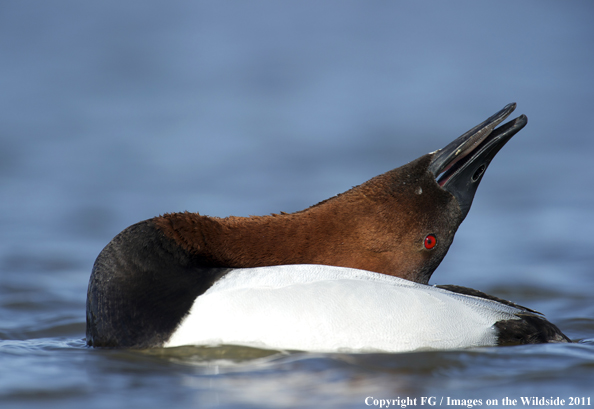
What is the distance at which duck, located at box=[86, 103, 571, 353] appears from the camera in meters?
4.63

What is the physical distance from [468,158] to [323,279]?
5.24 feet

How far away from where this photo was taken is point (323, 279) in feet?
15.8

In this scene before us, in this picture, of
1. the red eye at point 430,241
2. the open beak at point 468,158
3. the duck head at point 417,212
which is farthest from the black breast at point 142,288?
the open beak at point 468,158

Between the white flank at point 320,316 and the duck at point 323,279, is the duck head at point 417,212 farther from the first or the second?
the white flank at point 320,316

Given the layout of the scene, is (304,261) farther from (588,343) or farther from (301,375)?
(588,343)

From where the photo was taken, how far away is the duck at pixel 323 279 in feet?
15.2

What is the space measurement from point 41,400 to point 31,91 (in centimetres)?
1038

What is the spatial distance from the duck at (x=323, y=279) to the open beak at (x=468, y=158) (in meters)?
0.01

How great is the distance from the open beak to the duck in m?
0.01

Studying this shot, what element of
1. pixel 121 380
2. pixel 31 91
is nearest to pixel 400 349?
pixel 121 380

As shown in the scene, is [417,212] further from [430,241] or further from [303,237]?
[303,237]

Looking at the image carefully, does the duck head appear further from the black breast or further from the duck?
the black breast

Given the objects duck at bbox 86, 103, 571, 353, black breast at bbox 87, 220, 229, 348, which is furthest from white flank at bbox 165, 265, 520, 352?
black breast at bbox 87, 220, 229, 348

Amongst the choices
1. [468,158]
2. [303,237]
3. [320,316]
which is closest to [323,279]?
[320,316]
